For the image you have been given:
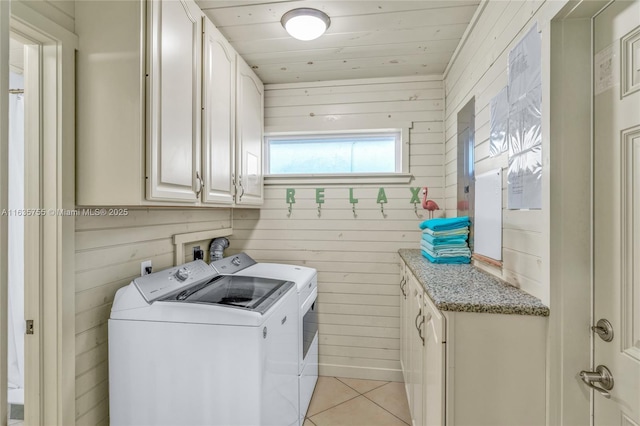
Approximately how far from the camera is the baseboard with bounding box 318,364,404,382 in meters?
2.55

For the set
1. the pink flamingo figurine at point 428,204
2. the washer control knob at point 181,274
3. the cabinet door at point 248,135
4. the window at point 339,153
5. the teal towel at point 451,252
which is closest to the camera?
the washer control knob at point 181,274

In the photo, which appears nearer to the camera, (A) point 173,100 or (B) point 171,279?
(A) point 173,100

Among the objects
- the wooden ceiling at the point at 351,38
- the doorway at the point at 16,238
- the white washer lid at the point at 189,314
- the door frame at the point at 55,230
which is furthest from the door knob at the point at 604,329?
the doorway at the point at 16,238

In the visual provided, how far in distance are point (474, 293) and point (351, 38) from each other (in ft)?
5.40

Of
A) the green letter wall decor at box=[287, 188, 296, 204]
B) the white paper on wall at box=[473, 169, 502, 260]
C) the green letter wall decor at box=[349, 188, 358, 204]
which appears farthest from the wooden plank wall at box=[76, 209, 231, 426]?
the white paper on wall at box=[473, 169, 502, 260]

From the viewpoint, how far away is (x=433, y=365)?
127 centimetres

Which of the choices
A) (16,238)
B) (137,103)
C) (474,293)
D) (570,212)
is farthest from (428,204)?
(16,238)

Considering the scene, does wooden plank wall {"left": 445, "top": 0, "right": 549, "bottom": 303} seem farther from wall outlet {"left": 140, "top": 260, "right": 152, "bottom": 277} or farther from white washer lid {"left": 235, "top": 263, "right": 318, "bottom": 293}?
wall outlet {"left": 140, "top": 260, "right": 152, "bottom": 277}

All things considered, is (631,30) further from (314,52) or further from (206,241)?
(206,241)

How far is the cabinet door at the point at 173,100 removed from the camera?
4.17 feet

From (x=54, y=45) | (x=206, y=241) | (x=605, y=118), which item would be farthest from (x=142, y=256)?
(x=605, y=118)

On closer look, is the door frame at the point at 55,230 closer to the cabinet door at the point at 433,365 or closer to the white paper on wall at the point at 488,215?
the cabinet door at the point at 433,365

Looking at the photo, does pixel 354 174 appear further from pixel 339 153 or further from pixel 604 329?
pixel 604 329

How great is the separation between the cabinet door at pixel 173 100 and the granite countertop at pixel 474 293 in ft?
3.86
